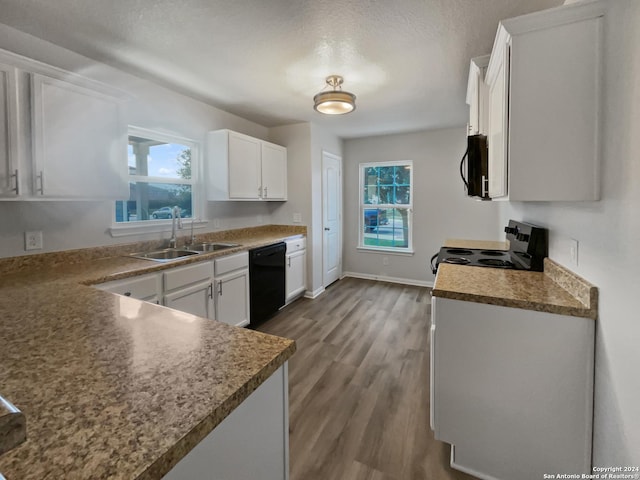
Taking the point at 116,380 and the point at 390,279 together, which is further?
the point at 390,279

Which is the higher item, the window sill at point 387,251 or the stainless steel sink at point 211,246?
the stainless steel sink at point 211,246

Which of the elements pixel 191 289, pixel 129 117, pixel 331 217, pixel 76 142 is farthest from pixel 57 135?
pixel 331 217

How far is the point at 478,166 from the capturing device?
6.63 ft

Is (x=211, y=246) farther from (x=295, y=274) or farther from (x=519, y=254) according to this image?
(x=519, y=254)

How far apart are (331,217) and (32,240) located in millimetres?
3535

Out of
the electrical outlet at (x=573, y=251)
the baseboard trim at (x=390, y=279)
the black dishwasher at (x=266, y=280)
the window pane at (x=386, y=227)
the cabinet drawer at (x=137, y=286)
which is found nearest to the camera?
the electrical outlet at (x=573, y=251)

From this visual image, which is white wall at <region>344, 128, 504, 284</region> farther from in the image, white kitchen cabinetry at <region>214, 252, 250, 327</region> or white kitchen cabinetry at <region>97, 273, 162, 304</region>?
white kitchen cabinetry at <region>97, 273, 162, 304</region>

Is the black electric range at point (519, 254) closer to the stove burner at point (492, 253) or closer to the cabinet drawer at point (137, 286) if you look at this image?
the stove burner at point (492, 253)

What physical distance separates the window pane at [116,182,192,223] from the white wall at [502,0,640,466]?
10.4ft

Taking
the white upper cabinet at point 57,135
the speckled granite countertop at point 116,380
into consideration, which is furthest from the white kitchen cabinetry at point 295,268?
the speckled granite countertop at point 116,380

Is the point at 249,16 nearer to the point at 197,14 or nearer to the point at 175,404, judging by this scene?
the point at 197,14

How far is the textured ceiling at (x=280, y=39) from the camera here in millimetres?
1726

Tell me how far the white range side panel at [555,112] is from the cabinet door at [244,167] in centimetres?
272

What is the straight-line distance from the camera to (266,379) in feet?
2.63
